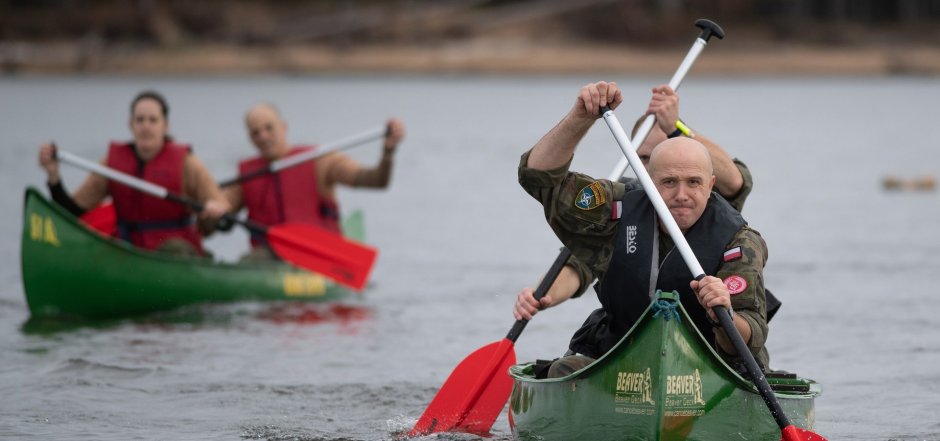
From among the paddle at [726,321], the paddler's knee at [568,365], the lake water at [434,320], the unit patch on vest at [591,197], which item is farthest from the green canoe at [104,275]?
the paddle at [726,321]

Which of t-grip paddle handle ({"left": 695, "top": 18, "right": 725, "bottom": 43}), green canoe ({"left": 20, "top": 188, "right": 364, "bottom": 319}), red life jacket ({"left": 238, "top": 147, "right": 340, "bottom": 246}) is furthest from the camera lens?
red life jacket ({"left": 238, "top": 147, "right": 340, "bottom": 246})

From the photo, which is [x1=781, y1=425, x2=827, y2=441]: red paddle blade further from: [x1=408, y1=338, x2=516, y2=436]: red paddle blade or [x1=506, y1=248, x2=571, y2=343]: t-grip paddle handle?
[x1=408, y1=338, x2=516, y2=436]: red paddle blade

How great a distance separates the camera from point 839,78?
51.8m

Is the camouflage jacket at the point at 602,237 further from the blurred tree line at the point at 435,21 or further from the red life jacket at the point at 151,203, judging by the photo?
the blurred tree line at the point at 435,21

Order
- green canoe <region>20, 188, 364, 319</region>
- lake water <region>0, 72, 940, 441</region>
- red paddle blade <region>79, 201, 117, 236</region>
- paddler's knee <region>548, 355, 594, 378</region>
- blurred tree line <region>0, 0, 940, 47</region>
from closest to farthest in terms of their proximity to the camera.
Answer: paddler's knee <region>548, 355, 594, 378</region> → lake water <region>0, 72, 940, 441</region> → green canoe <region>20, 188, 364, 319</region> → red paddle blade <region>79, 201, 117, 236</region> → blurred tree line <region>0, 0, 940, 47</region>

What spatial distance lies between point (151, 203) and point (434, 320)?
2.10m

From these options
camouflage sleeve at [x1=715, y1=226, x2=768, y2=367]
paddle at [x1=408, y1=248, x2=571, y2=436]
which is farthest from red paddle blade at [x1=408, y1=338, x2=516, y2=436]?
camouflage sleeve at [x1=715, y1=226, x2=768, y2=367]

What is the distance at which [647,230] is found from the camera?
19.1 feet

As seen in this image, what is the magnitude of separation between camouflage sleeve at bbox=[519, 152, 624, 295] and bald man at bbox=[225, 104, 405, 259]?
504cm

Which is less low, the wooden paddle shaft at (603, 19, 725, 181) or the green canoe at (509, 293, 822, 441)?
the wooden paddle shaft at (603, 19, 725, 181)

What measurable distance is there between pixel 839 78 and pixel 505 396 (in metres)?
46.8

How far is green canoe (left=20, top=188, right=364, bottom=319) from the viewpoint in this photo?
993 cm

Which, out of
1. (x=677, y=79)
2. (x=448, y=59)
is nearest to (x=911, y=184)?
(x=677, y=79)

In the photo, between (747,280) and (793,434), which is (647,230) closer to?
(747,280)
